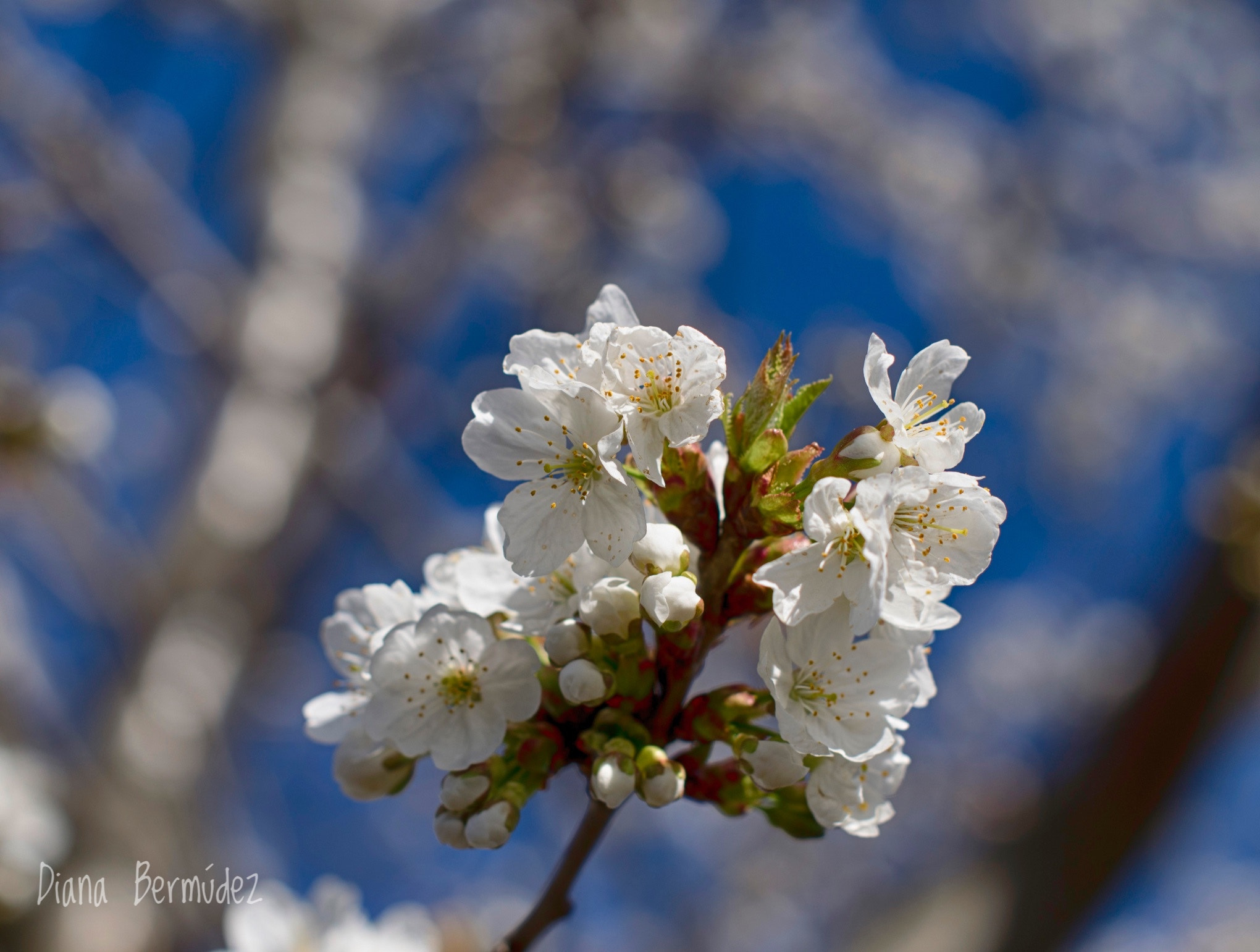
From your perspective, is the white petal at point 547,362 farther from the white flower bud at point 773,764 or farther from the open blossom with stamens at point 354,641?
the white flower bud at point 773,764

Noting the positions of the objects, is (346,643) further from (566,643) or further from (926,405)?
(926,405)

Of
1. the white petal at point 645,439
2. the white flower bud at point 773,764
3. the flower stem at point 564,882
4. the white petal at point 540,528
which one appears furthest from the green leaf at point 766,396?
the flower stem at point 564,882

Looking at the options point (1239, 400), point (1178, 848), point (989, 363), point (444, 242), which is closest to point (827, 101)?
point (989, 363)

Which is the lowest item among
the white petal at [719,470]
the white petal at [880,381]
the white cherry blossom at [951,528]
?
the white petal at [719,470]

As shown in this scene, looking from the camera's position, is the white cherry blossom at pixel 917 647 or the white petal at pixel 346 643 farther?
the white petal at pixel 346 643

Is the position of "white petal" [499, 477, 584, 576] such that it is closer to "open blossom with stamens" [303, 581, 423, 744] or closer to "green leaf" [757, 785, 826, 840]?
"open blossom with stamens" [303, 581, 423, 744]

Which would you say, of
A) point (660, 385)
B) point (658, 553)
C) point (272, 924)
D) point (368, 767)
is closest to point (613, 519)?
point (658, 553)
